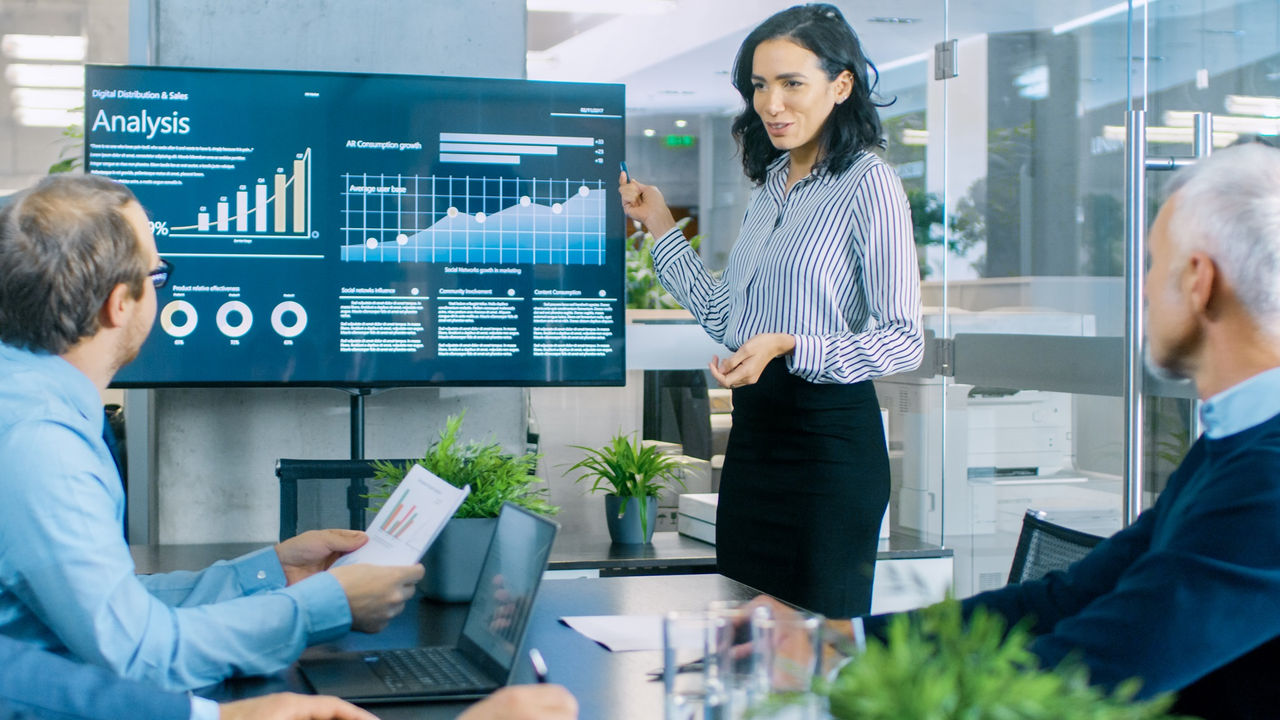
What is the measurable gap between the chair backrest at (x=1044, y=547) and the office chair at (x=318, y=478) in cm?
136

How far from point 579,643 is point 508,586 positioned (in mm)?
215

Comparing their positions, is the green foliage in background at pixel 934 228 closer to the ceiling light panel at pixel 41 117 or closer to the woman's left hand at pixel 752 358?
the woman's left hand at pixel 752 358

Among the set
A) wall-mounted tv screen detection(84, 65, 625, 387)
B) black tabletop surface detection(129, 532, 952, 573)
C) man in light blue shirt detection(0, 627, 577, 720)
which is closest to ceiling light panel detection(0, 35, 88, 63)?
wall-mounted tv screen detection(84, 65, 625, 387)

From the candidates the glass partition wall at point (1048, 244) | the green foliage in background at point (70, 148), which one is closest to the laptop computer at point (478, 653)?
the glass partition wall at point (1048, 244)

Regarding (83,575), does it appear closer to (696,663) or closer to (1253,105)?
(696,663)

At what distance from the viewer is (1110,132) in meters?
3.09

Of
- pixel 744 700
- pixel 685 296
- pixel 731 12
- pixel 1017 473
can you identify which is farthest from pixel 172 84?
pixel 744 700

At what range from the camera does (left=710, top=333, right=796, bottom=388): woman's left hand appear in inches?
86.5

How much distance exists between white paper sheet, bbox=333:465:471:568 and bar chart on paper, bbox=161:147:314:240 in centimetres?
161

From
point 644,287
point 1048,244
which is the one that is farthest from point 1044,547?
point 644,287

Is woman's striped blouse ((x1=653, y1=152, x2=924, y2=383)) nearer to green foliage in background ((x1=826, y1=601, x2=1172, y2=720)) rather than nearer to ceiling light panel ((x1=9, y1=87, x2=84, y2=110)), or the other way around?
green foliage in background ((x1=826, y1=601, x2=1172, y2=720))

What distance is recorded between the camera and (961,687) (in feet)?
1.91

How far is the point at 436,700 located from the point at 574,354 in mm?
1993

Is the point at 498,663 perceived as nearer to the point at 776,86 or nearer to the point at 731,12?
the point at 776,86
